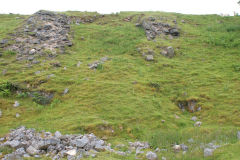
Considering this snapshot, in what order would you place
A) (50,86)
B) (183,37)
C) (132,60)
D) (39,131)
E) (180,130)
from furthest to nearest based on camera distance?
(183,37) → (132,60) → (50,86) → (180,130) → (39,131)

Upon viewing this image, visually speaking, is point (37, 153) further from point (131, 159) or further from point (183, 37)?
point (183, 37)

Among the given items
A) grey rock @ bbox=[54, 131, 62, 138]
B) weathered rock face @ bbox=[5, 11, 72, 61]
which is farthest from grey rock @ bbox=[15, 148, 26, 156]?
weathered rock face @ bbox=[5, 11, 72, 61]

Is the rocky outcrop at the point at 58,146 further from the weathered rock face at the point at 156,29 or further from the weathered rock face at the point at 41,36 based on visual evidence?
→ the weathered rock face at the point at 156,29

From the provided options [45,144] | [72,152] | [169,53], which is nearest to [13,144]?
[45,144]

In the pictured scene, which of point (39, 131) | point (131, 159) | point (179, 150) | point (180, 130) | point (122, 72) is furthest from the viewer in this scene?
point (122, 72)

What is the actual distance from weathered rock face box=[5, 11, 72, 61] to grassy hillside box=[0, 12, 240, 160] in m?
1.28

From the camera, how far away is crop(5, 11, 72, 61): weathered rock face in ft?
70.7

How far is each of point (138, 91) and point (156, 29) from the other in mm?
14733

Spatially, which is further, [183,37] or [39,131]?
[183,37]

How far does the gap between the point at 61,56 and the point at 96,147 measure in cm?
1454

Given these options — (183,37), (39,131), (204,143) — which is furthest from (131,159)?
(183,37)

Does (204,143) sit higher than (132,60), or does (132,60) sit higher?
(132,60)

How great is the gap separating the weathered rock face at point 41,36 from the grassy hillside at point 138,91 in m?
1.28

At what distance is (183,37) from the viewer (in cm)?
2675
